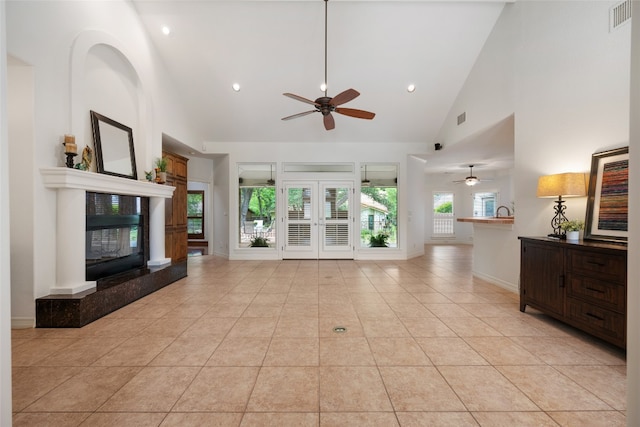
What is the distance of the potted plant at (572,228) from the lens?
2.95 metres

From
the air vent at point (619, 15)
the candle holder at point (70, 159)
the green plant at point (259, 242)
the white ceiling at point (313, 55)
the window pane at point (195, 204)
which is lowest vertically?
the green plant at point (259, 242)

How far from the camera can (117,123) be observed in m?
4.14

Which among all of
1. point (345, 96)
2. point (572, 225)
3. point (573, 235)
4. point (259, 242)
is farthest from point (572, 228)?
point (259, 242)

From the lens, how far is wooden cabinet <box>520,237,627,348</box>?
2.33 meters

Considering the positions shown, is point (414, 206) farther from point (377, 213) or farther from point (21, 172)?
point (21, 172)

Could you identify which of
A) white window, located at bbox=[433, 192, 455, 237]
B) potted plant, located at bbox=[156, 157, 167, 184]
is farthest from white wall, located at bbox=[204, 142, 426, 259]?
white window, located at bbox=[433, 192, 455, 237]

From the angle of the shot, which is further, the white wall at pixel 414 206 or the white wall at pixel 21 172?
the white wall at pixel 414 206

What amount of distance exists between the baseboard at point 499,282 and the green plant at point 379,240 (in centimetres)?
243

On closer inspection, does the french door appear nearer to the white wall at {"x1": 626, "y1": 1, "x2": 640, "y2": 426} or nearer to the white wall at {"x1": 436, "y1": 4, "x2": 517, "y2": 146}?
the white wall at {"x1": 436, "y1": 4, "x2": 517, "y2": 146}

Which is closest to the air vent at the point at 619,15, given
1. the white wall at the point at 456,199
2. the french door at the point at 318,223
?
the french door at the point at 318,223

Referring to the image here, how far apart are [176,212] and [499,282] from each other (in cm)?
648

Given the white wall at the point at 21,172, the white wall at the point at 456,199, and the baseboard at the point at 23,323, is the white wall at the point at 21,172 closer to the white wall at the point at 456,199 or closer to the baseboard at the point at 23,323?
the baseboard at the point at 23,323

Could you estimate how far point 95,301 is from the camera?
3.21 meters

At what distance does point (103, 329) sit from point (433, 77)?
21.3 feet
